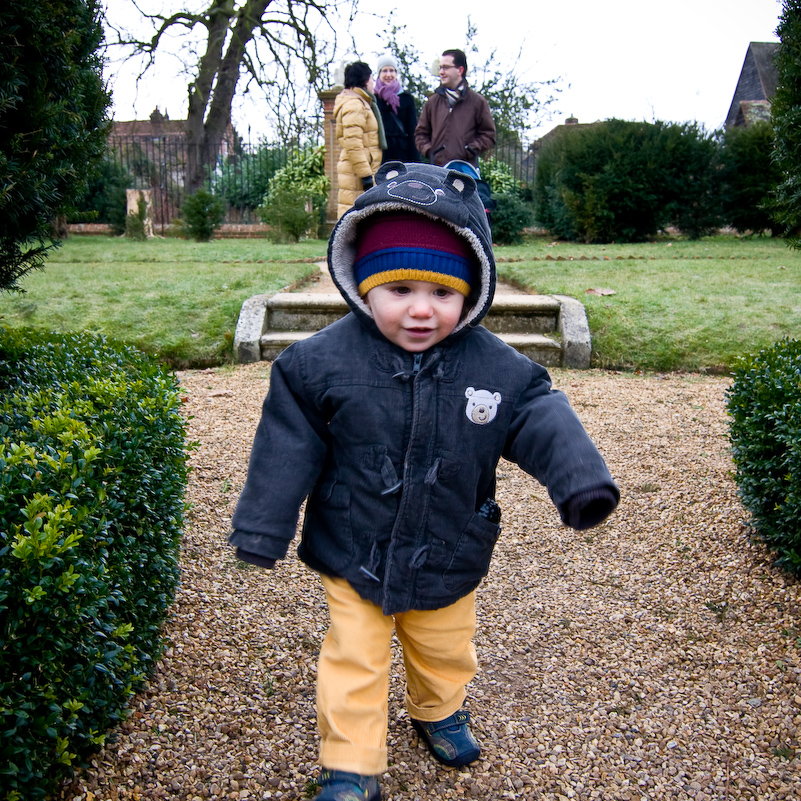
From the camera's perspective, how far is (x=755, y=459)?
316cm

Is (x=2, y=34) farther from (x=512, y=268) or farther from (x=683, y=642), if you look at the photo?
(x=512, y=268)

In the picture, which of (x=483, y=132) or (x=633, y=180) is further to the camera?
(x=633, y=180)

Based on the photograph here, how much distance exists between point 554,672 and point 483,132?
6.95 meters

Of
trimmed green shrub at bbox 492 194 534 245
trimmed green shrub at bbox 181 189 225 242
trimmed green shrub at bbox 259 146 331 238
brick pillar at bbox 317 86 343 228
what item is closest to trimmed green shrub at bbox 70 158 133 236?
trimmed green shrub at bbox 181 189 225 242

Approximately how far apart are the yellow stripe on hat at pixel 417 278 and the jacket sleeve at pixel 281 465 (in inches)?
10.9

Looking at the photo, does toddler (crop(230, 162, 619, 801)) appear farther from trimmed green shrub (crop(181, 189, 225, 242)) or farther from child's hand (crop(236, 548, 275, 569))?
trimmed green shrub (crop(181, 189, 225, 242))

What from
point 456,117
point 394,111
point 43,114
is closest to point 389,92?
point 394,111

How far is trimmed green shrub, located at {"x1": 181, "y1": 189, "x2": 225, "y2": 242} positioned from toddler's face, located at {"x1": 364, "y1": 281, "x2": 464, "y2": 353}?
1407 centimetres

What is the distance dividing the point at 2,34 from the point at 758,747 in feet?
11.0

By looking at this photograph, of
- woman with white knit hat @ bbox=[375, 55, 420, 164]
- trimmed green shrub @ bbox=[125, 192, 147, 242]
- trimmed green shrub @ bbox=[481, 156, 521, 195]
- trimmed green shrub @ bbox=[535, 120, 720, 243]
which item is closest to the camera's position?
woman with white knit hat @ bbox=[375, 55, 420, 164]

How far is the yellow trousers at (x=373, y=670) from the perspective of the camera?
72.2 inches

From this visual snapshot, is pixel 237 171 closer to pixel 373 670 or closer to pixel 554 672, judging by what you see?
pixel 554 672

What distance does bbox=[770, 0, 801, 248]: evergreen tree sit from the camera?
410 centimetres

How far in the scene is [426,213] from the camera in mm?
1891
